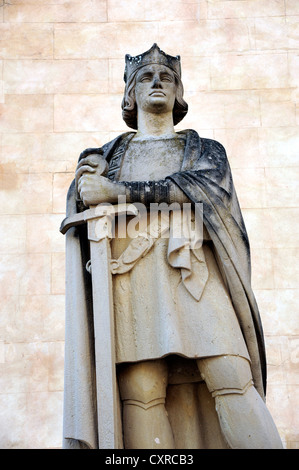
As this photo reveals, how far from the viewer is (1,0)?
1048cm

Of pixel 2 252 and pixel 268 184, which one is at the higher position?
pixel 268 184

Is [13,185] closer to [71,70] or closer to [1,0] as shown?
[71,70]

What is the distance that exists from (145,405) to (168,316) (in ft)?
1.61

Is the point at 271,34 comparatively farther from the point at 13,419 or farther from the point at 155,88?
the point at 13,419

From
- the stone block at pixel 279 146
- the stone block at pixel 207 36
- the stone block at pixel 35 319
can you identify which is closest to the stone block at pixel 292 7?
the stone block at pixel 207 36

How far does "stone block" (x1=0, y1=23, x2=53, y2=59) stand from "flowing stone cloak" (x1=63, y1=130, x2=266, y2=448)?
5078mm

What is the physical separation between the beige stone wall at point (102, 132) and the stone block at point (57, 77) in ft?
0.04

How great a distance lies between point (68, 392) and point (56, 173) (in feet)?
16.4

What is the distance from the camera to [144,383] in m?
4.91

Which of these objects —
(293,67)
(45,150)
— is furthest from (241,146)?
(45,150)

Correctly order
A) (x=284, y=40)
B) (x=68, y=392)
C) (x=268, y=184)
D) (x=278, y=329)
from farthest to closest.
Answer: (x=284, y=40) → (x=268, y=184) → (x=278, y=329) → (x=68, y=392)

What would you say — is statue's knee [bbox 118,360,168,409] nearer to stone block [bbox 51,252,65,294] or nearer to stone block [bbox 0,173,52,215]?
stone block [bbox 51,252,65,294]

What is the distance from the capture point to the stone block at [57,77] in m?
10.0

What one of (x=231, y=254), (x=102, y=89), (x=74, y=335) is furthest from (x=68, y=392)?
(x=102, y=89)
